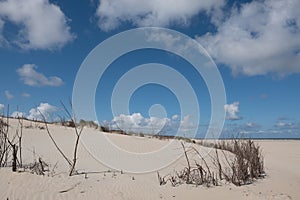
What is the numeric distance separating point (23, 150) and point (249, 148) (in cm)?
805

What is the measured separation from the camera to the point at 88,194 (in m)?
7.11

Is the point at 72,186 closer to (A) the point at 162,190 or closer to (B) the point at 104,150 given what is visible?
(A) the point at 162,190

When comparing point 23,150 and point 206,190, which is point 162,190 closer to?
point 206,190

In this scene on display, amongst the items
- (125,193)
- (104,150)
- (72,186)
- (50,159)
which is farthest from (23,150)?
(125,193)

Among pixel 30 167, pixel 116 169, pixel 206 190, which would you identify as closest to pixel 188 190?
pixel 206 190

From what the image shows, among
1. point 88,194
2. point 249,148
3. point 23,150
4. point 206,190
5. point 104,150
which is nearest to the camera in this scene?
point 88,194

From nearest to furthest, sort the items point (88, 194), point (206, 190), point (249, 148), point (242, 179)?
point (88, 194) < point (206, 190) < point (242, 179) < point (249, 148)

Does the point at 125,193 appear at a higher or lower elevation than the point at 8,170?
lower

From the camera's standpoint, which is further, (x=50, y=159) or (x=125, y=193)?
(x=50, y=159)

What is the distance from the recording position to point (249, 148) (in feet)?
33.3

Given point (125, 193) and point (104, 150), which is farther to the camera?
point (104, 150)

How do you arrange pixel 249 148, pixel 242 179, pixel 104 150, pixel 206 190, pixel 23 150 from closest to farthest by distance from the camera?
pixel 206 190 → pixel 242 179 → pixel 249 148 → pixel 23 150 → pixel 104 150

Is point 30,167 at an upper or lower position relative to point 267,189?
upper

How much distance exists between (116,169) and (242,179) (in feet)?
13.0
